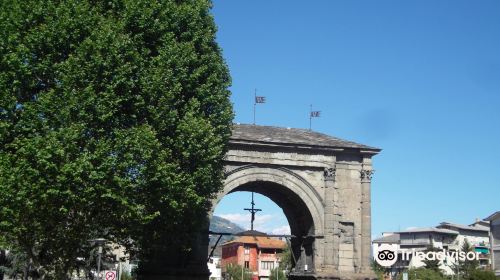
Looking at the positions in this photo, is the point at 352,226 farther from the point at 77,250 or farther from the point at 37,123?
the point at 37,123

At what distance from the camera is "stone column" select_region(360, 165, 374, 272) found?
93.8 feet

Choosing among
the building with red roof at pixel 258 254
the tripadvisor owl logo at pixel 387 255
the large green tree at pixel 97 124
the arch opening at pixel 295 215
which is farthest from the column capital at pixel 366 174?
the building with red roof at pixel 258 254

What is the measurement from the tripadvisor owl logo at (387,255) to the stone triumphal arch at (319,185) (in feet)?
59.4

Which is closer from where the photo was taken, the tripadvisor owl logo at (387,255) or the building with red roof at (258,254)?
the tripadvisor owl logo at (387,255)

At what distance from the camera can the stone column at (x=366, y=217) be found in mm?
28594

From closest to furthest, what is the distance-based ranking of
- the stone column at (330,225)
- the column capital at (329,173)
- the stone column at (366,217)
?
the stone column at (330,225)
the stone column at (366,217)
the column capital at (329,173)

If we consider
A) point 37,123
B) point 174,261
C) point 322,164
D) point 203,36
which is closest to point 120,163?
point 37,123

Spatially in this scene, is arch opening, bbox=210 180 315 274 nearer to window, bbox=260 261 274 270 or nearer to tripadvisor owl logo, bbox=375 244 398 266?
tripadvisor owl logo, bbox=375 244 398 266

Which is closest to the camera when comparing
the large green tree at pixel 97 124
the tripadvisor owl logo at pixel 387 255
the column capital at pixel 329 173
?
the tripadvisor owl logo at pixel 387 255

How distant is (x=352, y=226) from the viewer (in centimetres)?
2900

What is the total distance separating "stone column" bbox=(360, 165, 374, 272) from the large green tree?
1227 centimetres

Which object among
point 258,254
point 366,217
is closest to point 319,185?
point 366,217

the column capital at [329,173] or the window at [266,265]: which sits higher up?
the column capital at [329,173]

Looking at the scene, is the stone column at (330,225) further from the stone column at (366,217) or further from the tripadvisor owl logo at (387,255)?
the tripadvisor owl logo at (387,255)
